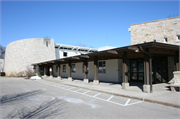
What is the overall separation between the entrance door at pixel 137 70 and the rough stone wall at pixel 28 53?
1171 inches

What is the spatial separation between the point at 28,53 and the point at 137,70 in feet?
106

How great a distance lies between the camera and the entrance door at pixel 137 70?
51.9 ft

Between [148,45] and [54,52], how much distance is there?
119ft

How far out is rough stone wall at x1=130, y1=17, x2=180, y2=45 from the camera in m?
15.6

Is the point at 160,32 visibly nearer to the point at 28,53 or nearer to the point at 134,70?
the point at 134,70

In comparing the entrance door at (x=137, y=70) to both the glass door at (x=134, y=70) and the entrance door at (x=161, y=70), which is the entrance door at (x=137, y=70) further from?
the entrance door at (x=161, y=70)

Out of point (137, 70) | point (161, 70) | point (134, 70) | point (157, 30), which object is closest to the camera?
point (161, 70)

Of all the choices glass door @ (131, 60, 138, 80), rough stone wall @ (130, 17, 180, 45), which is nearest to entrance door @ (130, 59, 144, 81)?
glass door @ (131, 60, 138, 80)

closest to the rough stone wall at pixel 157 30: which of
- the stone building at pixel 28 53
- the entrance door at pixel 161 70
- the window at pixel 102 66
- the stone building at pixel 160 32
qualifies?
the stone building at pixel 160 32

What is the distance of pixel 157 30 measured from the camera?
55.9 feet

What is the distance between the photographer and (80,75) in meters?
23.3

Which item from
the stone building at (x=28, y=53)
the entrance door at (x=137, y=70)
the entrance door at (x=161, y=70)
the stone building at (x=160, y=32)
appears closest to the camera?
the entrance door at (x=161, y=70)

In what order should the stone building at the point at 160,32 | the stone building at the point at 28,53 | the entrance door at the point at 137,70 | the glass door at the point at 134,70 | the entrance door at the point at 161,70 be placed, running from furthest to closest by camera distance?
the stone building at the point at 28,53 → the glass door at the point at 134,70 → the entrance door at the point at 137,70 → the stone building at the point at 160,32 → the entrance door at the point at 161,70

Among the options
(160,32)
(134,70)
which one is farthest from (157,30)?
(134,70)
